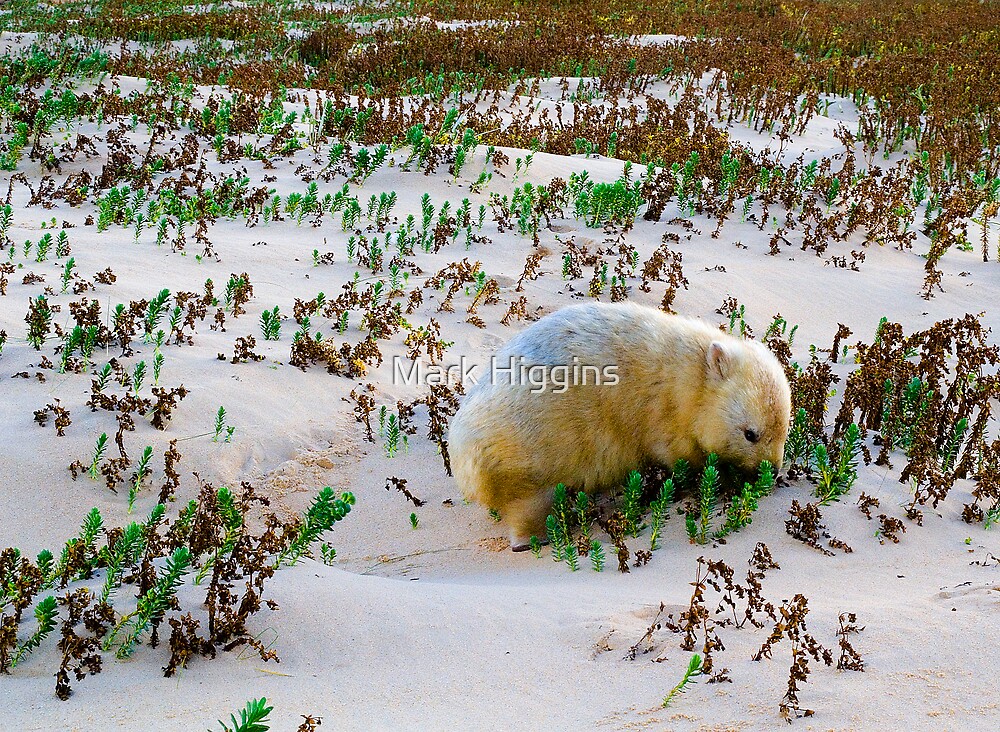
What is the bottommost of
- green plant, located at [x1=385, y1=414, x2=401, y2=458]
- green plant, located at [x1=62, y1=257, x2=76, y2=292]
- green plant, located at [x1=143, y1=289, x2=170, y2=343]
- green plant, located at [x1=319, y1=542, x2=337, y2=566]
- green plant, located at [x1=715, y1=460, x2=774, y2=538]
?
green plant, located at [x1=319, y1=542, x2=337, y2=566]

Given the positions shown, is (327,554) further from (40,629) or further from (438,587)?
(40,629)

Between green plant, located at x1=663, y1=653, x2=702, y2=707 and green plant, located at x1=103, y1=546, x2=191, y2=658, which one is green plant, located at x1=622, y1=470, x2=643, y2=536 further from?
green plant, located at x1=103, y1=546, x2=191, y2=658

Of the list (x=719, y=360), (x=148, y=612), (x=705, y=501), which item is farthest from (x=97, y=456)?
(x=719, y=360)

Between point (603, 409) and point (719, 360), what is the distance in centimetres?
65

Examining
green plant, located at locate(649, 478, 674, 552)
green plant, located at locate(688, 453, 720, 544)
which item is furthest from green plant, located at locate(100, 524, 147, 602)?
green plant, located at locate(688, 453, 720, 544)

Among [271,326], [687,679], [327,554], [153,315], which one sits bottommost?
[327,554]

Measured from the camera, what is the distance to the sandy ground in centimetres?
308

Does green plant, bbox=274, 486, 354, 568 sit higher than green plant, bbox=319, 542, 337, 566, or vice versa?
green plant, bbox=274, 486, 354, 568

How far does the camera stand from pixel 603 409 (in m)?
4.85

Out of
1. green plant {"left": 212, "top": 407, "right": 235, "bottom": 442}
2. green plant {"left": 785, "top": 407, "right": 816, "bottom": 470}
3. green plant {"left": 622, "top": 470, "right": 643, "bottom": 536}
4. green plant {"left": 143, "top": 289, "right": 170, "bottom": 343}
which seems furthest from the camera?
green plant {"left": 143, "top": 289, "right": 170, "bottom": 343}

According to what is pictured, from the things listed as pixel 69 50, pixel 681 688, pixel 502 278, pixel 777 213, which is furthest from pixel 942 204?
pixel 69 50

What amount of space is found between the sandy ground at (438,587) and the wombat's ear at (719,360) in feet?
2.50

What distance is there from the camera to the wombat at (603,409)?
479cm

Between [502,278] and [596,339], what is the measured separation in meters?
3.72
